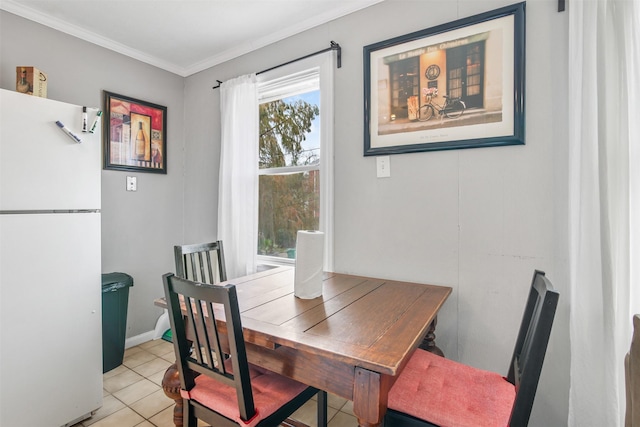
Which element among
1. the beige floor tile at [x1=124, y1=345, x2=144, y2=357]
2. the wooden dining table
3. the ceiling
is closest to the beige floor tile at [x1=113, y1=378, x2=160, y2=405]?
the beige floor tile at [x1=124, y1=345, x2=144, y2=357]

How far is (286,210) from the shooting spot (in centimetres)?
257

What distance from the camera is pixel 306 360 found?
3.35 ft

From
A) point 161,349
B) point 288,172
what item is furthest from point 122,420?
point 288,172

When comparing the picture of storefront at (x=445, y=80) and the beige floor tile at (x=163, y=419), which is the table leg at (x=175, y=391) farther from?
the picture of storefront at (x=445, y=80)

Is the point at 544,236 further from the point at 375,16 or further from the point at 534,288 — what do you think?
the point at 375,16

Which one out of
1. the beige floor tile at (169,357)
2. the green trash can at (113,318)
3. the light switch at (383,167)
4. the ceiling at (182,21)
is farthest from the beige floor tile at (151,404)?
the ceiling at (182,21)

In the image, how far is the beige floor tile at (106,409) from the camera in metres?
1.81

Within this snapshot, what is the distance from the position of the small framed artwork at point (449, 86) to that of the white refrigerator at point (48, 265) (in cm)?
176

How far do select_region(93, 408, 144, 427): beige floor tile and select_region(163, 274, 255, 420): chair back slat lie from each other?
0.93m

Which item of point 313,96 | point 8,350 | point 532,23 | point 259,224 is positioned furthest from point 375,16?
point 8,350

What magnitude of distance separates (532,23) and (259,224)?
225cm

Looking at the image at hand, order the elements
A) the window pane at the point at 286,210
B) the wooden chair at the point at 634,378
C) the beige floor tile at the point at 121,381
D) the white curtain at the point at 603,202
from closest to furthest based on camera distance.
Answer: the wooden chair at the point at 634,378
the white curtain at the point at 603,202
the beige floor tile at the point at 121,381
the window pane at the point at 286,210

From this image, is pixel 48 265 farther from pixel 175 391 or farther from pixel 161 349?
pixel 161 349

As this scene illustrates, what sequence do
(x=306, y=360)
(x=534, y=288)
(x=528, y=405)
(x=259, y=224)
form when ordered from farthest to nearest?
(x=259, y=224) → (x=534, y=288) → (x=306, y=360) → (x=528, y=405)
